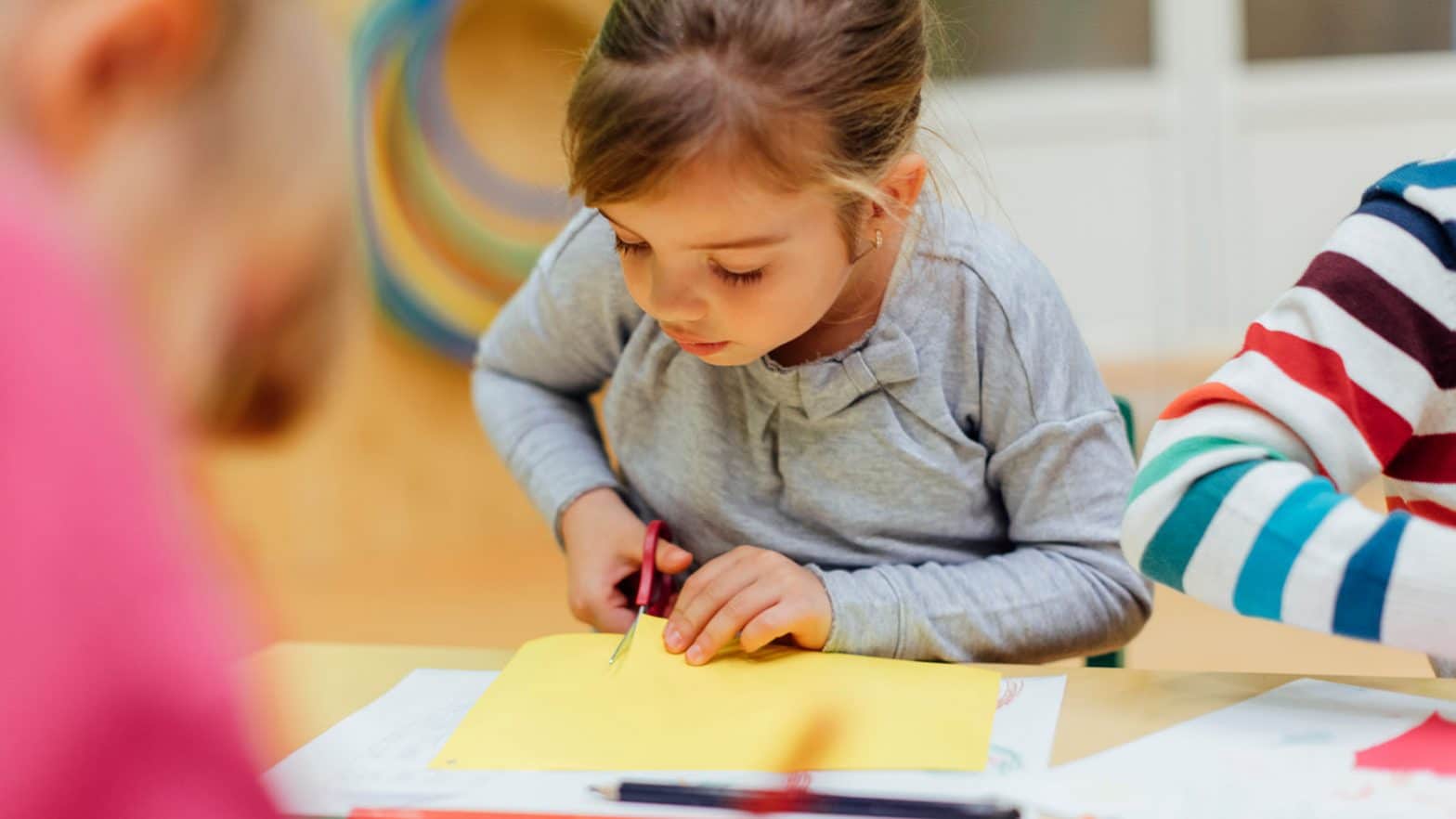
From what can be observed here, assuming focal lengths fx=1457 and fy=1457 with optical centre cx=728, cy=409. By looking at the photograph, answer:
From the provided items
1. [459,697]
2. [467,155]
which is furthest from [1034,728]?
[467,155]

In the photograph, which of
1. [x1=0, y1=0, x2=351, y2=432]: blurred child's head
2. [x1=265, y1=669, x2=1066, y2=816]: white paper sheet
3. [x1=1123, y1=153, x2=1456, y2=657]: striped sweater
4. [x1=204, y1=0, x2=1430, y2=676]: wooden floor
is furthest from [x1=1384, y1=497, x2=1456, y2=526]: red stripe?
[x1=204, y1=0, x2=1430, y2=676]: wooden floor

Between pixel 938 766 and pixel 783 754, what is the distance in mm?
73

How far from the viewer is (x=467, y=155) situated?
8.30ft

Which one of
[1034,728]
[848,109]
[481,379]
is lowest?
[1034,728]

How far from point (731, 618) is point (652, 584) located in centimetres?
12

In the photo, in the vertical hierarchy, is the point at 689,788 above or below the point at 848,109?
below

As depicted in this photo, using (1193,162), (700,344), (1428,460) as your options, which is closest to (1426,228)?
(1428,460)

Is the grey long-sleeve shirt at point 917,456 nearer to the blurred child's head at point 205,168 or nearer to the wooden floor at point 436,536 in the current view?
the blurred child's head at point 205,168

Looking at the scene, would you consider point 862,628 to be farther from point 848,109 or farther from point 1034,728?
point 848,109

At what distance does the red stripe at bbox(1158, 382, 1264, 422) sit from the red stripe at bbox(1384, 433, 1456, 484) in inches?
5.5

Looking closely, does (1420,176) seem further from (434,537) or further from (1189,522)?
(434,537)

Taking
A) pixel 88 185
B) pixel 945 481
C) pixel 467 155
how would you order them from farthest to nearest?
1. pixel 467 155
2. pixel 945 481
3. pixel 88 185

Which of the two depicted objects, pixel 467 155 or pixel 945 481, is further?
pixel 467 155

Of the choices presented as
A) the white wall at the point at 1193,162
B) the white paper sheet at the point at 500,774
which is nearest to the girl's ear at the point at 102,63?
the white paper sheet at the point at 500,774
